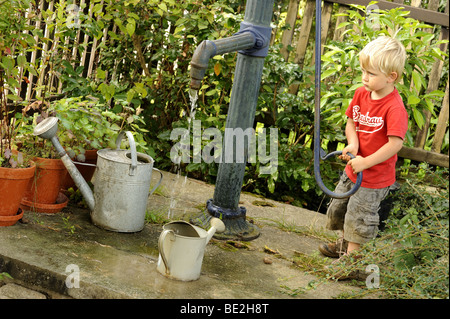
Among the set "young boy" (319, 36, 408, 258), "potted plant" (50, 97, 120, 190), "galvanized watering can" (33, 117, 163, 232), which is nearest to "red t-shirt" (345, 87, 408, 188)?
"young boy" (319, 36, 408, 258)

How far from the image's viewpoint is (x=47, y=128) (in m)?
2.84

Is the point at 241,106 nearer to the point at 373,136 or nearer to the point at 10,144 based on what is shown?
the point at 373,136

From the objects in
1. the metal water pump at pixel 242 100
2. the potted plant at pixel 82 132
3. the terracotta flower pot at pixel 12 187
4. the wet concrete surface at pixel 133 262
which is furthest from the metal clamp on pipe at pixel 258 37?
the terracotta flower pot at pixel 12 187

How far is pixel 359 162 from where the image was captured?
2.80 m

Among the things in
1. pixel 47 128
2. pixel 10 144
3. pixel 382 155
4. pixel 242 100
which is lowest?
pixel 10 144

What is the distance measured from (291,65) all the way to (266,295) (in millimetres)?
2087

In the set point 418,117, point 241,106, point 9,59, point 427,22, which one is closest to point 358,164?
point 241,106

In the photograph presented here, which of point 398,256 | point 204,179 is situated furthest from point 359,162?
point 204,179

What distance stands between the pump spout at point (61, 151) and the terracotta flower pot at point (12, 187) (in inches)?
7.0

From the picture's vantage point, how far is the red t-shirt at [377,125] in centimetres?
279

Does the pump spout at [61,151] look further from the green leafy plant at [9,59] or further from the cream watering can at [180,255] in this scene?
the cream watering can at [180,255]

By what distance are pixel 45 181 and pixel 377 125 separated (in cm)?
168

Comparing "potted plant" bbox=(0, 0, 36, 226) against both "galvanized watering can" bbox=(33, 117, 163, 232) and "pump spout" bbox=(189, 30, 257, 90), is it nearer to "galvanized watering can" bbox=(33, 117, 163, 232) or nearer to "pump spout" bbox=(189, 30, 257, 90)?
"galvanized watering can" bbox=(33, 117, 163, 232)

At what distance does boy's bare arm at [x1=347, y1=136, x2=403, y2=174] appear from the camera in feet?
9.06
